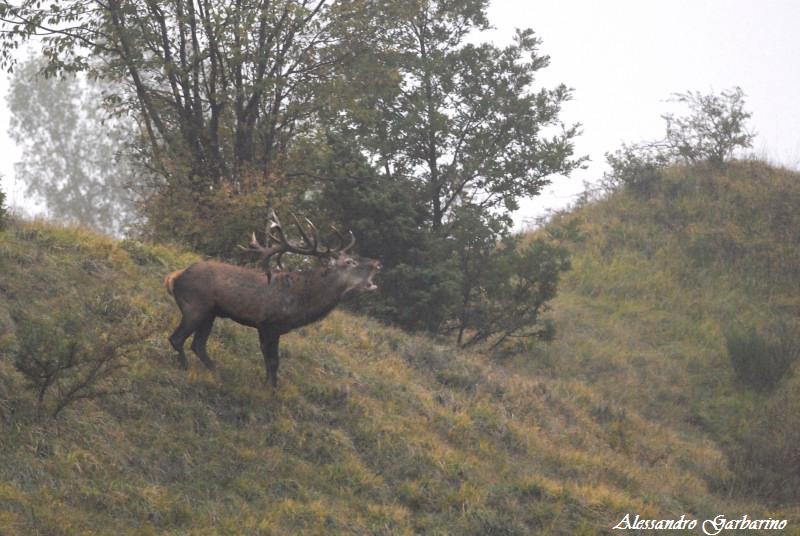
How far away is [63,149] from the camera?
52.8 m

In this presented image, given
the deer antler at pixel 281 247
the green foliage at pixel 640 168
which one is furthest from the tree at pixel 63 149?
the deer antler at pixel 281 247

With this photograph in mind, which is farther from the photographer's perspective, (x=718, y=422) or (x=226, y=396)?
(x=718, y=422)

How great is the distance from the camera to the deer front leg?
1156 centimetres

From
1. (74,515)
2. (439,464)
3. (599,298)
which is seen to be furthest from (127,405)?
(599,298)

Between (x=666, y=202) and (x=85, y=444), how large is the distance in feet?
72.0

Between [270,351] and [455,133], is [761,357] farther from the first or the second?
[270,351]

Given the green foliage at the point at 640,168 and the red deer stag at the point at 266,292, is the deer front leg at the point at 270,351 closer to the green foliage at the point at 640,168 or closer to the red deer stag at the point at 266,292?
the red deer stag at the point at 266,292

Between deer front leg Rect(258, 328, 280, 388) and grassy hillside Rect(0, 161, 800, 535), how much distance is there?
7.8 inches

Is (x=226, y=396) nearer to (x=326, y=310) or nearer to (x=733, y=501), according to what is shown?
(x=326, y=310)

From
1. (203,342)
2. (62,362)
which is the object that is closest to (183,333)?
(203,342)

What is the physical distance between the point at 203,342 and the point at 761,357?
45.3 ft

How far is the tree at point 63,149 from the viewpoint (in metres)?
51.8

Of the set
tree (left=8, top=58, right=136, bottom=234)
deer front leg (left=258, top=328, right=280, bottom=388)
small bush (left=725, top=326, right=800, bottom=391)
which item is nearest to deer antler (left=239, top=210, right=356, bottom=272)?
deer front leg (left=258, top=328, right=280, bottom=388)

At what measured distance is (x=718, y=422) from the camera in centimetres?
2011
